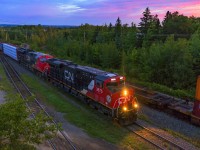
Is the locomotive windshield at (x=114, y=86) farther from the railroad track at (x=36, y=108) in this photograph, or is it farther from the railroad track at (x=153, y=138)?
the railroad track at (x=36, y=108)

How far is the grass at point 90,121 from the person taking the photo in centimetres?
2031

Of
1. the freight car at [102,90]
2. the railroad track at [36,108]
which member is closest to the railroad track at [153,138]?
the freight car at [102,90]

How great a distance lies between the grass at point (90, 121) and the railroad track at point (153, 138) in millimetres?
628

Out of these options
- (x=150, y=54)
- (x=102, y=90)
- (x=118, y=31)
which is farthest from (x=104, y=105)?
(x=118, y=31)

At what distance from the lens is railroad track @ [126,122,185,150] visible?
19.1m

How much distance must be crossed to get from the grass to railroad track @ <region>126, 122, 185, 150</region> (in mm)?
628

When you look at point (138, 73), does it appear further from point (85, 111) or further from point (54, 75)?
point (85, 111)

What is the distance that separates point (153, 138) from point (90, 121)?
6.14m

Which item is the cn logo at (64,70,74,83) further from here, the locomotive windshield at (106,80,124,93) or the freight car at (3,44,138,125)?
the locomotive windshield at (106,80,124,93)

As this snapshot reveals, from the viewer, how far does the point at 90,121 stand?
958 inches

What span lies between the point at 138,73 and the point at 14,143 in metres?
38.0

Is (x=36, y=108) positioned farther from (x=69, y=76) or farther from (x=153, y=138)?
(x=153, y=138)

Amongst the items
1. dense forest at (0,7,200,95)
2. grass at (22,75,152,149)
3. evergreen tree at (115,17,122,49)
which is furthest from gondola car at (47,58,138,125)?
evergreen tree at (115,17,122,49)

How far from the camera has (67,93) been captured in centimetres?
3484
